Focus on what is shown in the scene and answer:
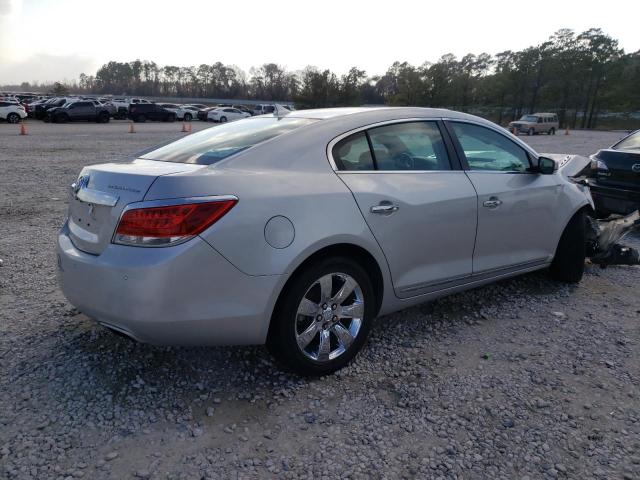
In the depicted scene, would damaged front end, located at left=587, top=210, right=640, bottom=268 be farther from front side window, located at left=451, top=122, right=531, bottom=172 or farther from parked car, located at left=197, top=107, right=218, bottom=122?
parked car, located at left=197, top=107, right=218, bottom=122

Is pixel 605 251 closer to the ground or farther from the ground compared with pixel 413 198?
closer to the ground

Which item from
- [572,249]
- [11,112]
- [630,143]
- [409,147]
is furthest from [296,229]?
[11,112]

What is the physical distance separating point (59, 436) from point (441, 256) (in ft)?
8.33

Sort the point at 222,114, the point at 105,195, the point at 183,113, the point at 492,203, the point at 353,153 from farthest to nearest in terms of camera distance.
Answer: the point at 183,113 → the point at 222,114 → the point at 492,203 → the point at 353,153 → the point at 105,195

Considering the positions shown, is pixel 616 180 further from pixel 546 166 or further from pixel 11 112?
pixel 11 112

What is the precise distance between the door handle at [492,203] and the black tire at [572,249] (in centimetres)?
120

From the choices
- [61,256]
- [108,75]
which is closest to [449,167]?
[61,256]

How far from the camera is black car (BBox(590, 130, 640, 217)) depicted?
263 inches

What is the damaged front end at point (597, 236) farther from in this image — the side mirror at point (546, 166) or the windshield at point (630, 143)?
the windshield at point (630, 143)

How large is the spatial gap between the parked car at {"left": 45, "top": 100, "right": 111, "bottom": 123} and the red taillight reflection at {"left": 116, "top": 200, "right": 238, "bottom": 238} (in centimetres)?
3765

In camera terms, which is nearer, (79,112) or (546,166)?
(546,166)

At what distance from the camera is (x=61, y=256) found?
3.02m

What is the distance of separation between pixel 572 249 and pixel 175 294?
12.3 feet

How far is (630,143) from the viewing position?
7355 millimetres
